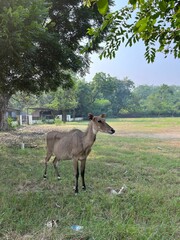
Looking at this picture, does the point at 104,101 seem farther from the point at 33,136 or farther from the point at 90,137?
the point at 90,137

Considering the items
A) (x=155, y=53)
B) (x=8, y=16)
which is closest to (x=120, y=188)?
(x=155, y=53)

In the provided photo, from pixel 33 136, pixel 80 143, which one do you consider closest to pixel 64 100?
pixel 33 136

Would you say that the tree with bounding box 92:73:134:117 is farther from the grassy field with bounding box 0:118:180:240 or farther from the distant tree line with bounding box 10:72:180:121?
the grassy field with bounding box 0:118:180:240

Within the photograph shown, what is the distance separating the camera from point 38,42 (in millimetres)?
7691

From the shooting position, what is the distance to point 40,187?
180 inches

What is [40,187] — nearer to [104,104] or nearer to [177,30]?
[177,30]

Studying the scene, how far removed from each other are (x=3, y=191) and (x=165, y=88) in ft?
219

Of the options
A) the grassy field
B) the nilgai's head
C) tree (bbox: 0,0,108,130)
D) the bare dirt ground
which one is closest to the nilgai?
the nilgai's head

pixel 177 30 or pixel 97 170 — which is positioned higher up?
pixel 177 30

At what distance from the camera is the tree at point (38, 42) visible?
5.37 m

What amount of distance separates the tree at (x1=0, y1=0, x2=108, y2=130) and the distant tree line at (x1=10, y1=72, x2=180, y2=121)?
27.9 meters

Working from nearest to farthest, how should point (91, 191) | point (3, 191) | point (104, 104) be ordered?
point (3, 191) < point (91, 191) < point (104, 104)

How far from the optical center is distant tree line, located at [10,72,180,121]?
136ft

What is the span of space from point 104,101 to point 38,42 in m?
43.4
